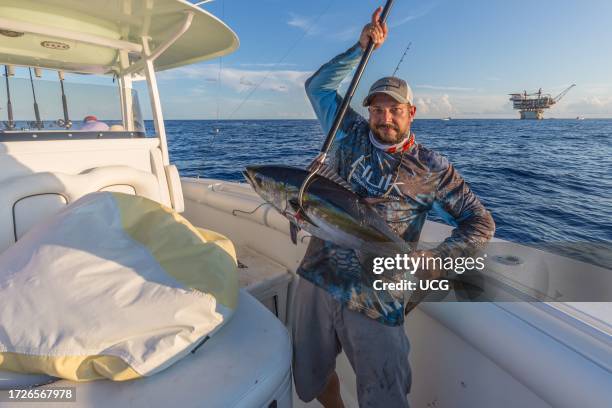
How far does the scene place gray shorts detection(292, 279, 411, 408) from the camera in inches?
74.3

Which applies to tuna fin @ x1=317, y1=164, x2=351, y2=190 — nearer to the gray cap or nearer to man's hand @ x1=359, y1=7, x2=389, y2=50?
the gray cap

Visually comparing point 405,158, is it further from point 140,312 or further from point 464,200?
point 140,312

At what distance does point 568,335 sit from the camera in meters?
1.53

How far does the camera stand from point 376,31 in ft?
7.02

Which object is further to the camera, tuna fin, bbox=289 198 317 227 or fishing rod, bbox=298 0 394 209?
fishing rod, bbox=298 0 394 209

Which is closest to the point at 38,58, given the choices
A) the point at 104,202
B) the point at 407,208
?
the point at 104,202

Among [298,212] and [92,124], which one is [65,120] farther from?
[298,212]

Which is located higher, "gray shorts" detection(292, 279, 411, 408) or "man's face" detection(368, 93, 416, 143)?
"man's face" detection(368, 93, 416, 143)

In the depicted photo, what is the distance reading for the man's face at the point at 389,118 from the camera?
2037 mm

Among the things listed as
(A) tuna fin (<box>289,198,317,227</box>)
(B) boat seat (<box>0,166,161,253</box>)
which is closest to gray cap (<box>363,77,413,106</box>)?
(A) tuna fin (<box>289,198,317,227</box>)

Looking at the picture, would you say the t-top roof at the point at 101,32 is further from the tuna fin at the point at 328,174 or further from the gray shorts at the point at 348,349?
the gray shorts at the point at 348,349

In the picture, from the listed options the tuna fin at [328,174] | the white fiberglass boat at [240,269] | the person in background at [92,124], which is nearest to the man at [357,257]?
the tuna fin at [328,174]

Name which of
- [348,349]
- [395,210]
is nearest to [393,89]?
[395,210]

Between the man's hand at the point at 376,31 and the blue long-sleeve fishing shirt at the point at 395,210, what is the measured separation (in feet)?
2.04
